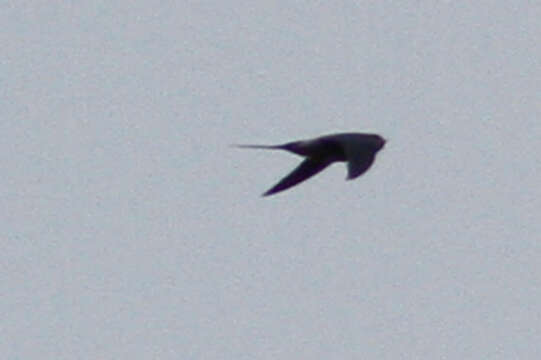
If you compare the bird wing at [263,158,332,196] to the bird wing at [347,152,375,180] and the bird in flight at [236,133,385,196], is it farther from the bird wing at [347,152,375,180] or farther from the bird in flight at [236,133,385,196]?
the bird wing at [347,152,375,180]

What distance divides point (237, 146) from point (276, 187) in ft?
5.73

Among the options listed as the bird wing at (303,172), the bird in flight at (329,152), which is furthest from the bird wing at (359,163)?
the bird wing at (303,172)

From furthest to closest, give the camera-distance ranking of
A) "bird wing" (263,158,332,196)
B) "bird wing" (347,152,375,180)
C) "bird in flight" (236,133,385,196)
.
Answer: "bird wing" (263,158,332,196) → "bird in flight" (236,133,385,196) → "bird wing" (347,152,375,180)

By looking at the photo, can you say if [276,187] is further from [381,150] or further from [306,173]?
[381,150]

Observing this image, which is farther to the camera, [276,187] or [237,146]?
[276,187]

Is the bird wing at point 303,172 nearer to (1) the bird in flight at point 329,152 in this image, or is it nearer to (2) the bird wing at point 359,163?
(1) the bird in flight at point 329,152

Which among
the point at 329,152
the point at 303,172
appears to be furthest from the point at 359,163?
the point at 303,172

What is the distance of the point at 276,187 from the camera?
24469mm

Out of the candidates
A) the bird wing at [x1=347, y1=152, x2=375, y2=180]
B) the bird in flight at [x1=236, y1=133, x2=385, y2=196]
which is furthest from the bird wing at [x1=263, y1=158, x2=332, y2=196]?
the bird wing at [x1=347, y1=152, x2=375, y2=180]

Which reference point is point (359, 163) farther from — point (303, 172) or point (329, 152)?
point (303, 172)

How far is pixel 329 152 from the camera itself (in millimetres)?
23906

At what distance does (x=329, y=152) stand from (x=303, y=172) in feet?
1.70

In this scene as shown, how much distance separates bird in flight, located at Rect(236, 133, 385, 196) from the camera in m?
22.3

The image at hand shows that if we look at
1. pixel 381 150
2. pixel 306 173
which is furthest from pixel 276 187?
pixel 381 150
